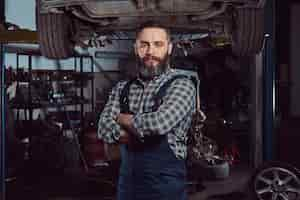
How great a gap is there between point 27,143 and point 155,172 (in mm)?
3968

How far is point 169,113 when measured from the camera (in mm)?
1685

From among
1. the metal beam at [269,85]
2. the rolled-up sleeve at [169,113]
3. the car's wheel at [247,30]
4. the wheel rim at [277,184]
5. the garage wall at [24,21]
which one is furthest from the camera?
the garage wall at [24,21]

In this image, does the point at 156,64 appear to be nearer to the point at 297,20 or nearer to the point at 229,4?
the point at 229,4

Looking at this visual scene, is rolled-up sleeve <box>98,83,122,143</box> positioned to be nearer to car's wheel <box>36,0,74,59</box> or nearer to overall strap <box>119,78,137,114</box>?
overall strap <box>119,78,137,114</box>

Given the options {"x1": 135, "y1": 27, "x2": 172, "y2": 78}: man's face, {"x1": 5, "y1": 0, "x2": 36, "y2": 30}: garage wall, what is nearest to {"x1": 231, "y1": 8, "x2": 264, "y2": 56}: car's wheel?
{"x1": 135, "y1": 27, "x2": 172, "y2": 78}: man's face

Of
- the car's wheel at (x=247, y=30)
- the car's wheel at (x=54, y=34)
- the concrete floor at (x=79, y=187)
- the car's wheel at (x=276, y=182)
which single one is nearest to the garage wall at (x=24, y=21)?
the concrete floor at (x=79, y=187)

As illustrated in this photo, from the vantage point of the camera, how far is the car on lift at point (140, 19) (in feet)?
7.34

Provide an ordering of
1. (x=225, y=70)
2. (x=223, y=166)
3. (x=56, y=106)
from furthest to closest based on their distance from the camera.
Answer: (x=225, y=70) → (x=56, y=106) → (x=223, y=166)

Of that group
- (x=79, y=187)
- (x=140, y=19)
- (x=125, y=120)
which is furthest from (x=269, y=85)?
(x=125, y=120)

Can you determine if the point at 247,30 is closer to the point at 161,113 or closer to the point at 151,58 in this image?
the point at 151,58

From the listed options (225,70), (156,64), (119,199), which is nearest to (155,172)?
(119,199)

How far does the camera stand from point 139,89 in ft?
5.83

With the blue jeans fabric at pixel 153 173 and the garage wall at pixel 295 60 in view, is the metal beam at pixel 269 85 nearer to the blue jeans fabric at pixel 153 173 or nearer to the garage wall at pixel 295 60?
the blue jeans fabric at pixel 153 173

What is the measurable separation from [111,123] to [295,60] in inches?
220
